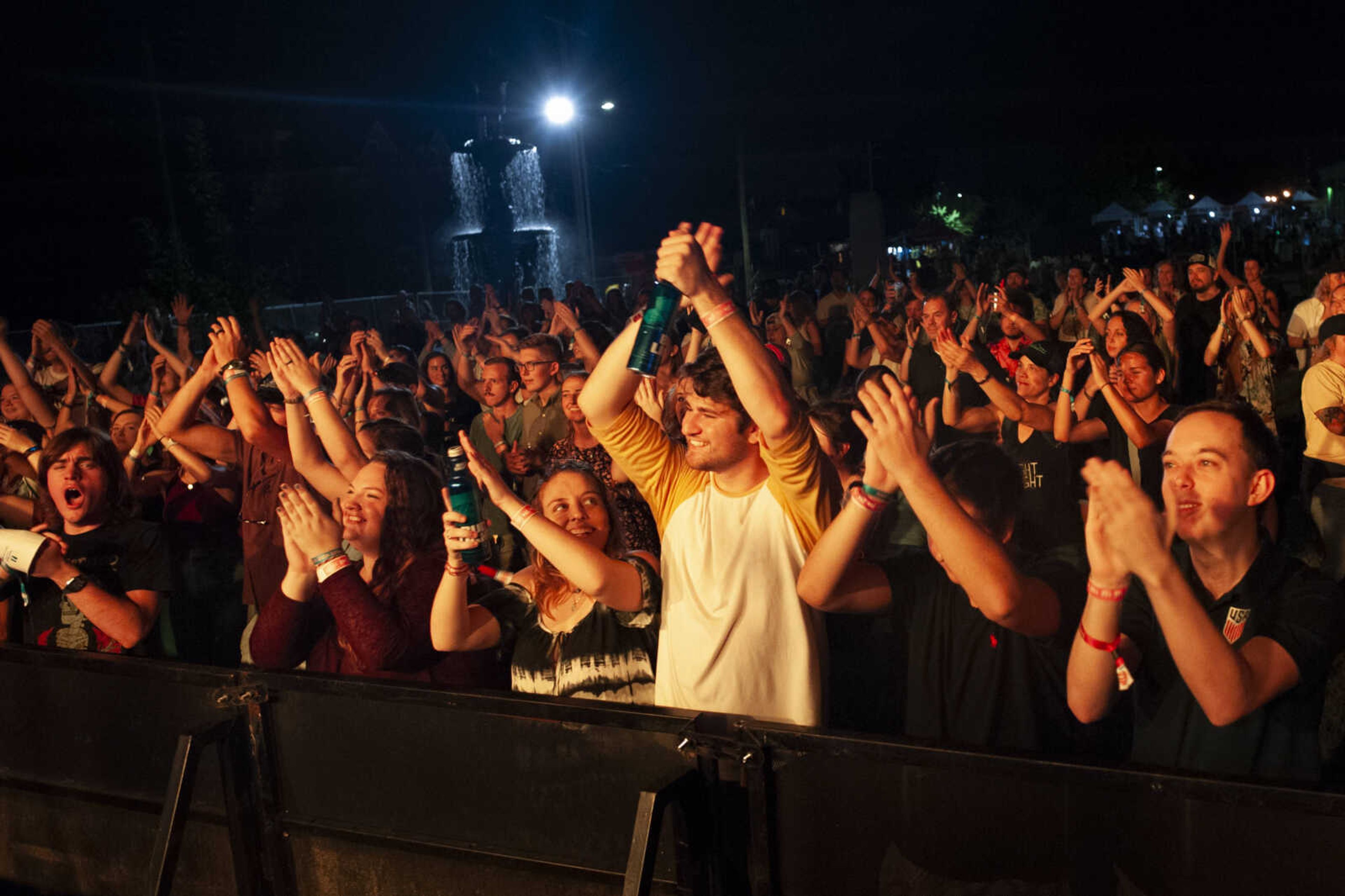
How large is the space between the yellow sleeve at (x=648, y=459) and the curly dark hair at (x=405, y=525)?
72 centimetres

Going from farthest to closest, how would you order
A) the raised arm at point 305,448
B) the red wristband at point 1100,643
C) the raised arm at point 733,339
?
the raised arm at point 305,448, the raised arm at point 733,339, the red wristband at point 1100,643

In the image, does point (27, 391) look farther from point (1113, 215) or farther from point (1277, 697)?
point (1113, 215)

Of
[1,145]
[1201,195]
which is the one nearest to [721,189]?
[1,145]

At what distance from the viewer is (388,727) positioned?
3008mm

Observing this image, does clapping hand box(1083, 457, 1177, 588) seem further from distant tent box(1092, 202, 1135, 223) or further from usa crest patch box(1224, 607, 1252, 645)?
distant tent box(1092, 202, 1135, 223)

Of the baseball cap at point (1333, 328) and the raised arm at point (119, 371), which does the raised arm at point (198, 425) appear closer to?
the raised arm at point (119, 371)

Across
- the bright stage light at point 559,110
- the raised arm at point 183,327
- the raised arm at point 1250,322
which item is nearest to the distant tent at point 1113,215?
the bright stage light at point 559,110

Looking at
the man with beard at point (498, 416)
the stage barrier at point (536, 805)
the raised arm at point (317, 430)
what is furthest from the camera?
the man with beard at point (498, 416)

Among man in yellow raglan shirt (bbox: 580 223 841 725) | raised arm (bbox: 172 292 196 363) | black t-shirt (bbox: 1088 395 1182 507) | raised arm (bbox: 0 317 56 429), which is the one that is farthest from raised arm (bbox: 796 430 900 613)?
raised arm (bbox: 172 292 196 363)

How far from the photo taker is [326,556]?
11.0 feet

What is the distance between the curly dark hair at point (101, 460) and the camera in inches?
168

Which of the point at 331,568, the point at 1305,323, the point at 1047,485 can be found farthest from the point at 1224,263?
the point at 331,568

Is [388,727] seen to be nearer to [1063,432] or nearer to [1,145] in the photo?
[1063,432]

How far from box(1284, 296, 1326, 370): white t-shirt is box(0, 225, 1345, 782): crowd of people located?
333cm
